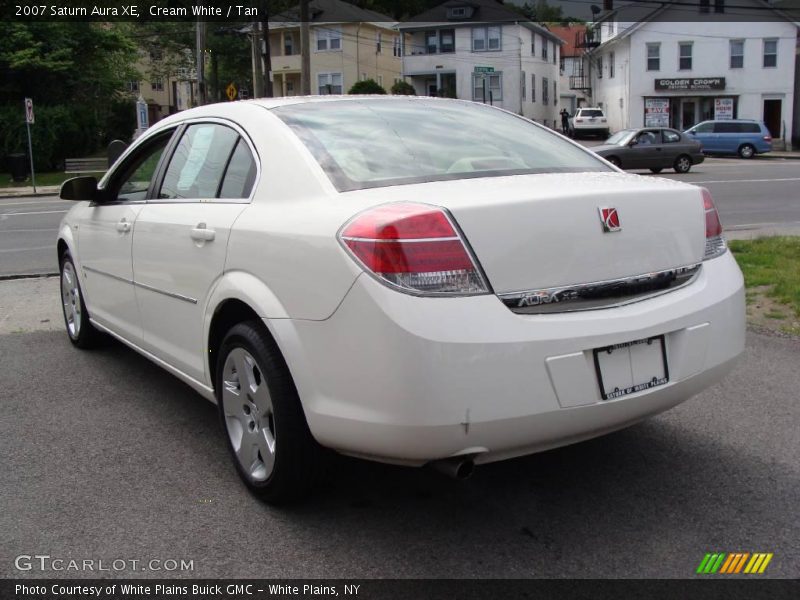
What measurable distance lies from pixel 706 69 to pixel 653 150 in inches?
971

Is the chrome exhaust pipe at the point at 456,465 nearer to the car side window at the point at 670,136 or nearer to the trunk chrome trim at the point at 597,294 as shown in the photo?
the trunk chrome trim at the point at 597,294

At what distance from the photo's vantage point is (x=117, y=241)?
4.89m

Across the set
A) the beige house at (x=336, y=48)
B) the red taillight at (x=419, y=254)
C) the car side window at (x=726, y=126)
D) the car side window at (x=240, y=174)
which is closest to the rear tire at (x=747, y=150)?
the car side window at (x=726, y=126)

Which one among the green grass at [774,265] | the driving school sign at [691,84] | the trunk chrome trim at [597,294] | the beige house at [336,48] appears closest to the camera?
the trunk chrome trim at [597,294]

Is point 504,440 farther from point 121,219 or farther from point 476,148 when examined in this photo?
point 121,219

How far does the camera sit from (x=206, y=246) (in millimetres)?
3807

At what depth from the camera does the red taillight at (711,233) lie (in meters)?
3.54

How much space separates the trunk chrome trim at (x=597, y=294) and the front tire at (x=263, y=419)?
3.09ft

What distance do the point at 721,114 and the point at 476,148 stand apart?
49190 millimetres

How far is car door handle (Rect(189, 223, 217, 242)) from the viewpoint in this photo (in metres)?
3.78

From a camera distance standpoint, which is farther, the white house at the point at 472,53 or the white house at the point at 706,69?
the white house at the point at 472,53

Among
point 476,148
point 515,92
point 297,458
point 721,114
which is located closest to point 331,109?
point 476,148

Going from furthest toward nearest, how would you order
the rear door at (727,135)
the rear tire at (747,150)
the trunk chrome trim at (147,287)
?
the rear door at (727,135) < the rear tire at (747,150) < the trunk chrome trim at (147,287)

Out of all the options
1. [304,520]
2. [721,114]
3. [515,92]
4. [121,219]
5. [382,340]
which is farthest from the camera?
[515,92]
